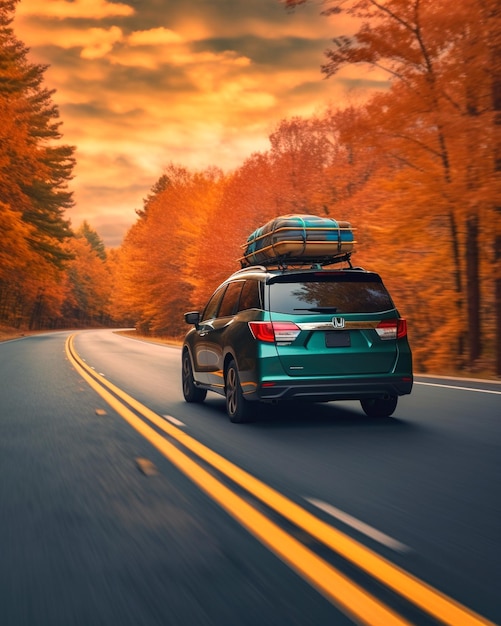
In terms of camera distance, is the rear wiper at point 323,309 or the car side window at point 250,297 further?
the car side window at point 250,297

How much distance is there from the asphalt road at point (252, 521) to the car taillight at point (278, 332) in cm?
100

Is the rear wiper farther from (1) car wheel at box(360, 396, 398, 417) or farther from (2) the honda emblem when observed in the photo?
(1) car wheel at box(360, 396, 398, 417)

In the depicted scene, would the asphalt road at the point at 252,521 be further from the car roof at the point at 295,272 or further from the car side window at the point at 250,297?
the car roof at the point at 295,272

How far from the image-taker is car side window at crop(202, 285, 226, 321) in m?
11.1

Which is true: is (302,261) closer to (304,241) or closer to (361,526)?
(304,241)

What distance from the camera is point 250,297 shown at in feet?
30.8

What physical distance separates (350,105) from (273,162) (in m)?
3.97

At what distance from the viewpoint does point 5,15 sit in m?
44.5

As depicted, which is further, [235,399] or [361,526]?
[235,399]

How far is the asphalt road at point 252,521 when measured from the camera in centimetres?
337

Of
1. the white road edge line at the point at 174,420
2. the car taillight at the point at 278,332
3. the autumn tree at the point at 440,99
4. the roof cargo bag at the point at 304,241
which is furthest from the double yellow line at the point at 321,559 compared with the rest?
the autumn tree at the point at 440,99

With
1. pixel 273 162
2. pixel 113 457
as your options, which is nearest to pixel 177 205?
pixel 273 162

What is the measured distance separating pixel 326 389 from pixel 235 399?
1283mm

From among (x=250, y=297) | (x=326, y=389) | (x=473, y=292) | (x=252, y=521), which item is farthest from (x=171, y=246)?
(x=252, y=521)
